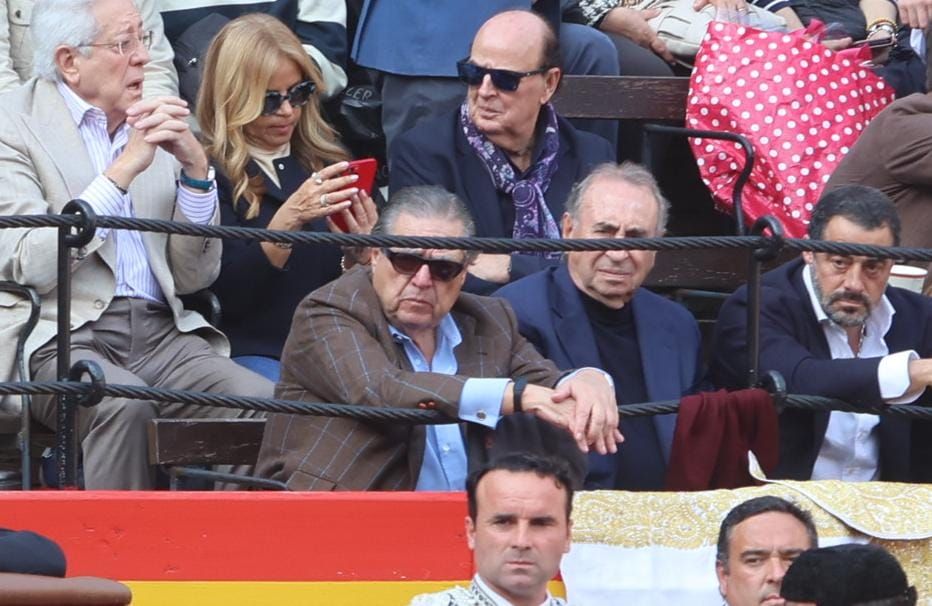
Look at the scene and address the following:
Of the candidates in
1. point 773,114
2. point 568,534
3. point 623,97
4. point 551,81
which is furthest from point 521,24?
point 568,534

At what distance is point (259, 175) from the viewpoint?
278 inches

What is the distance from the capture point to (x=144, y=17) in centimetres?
755

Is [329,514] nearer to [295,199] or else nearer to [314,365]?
[314,365]

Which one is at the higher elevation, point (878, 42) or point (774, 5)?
point (774, 5)

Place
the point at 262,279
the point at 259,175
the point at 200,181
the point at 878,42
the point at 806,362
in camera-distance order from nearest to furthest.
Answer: the point at 806,362 → the point at 200,181 → the point at 262,279 → the point at 259,175 → the point at 878,42

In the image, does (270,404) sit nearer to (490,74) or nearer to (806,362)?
(806,362)

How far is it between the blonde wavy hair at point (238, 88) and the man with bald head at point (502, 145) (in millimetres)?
496

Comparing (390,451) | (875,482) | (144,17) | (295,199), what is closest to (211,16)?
(144,17)

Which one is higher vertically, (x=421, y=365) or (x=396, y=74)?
(x=396, y=74)

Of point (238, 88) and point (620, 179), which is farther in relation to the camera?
point (238, 88)

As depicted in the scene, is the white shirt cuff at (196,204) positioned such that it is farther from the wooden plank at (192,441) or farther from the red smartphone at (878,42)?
the red smartphone at (878,42)

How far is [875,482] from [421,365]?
1.23m

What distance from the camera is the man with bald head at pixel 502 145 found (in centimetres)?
716

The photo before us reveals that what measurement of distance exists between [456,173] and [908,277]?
4.95ft
